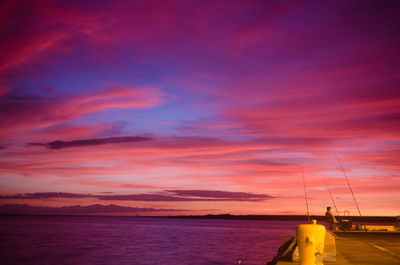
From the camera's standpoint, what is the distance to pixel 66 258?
45781 millimetres

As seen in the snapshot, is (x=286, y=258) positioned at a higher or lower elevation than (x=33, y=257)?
higher

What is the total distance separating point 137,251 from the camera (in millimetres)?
53625


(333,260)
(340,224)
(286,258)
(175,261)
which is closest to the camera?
(333,260)

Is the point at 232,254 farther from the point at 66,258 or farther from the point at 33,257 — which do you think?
the point at 33,257

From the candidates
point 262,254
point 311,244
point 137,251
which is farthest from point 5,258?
point 311,244

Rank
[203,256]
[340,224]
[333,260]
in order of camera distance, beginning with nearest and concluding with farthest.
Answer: [333,260] < [340,224] < [203,256]

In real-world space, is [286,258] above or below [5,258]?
above

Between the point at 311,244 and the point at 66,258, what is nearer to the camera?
the point at 311,244

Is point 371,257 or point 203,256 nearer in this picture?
point 371,257

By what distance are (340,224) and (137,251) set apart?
3302 centimetres

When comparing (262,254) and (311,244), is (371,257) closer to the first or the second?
(311,244)

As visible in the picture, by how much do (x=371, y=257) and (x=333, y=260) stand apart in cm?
206

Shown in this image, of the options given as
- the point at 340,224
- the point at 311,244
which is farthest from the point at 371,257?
the point at 340,224

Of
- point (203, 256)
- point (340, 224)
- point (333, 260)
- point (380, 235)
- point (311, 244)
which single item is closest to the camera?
point (311, 244)
